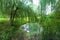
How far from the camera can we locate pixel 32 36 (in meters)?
1.63

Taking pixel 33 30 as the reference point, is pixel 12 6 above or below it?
above

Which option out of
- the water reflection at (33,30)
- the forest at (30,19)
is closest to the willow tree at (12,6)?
the forest at (30,19)

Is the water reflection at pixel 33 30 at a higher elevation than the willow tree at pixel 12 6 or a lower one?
lower

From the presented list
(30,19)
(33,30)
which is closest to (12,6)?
(30,19)

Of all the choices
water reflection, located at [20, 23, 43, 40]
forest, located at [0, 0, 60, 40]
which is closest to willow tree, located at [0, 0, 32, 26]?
forest, located at [0, 0, 60, 40]

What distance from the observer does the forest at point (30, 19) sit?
160 centimetres

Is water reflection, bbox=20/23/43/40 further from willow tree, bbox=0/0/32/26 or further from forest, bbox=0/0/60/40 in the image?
willow tree, bbox=0/0/32/26

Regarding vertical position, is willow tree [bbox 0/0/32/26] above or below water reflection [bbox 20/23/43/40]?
above

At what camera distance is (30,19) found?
1.62 meters

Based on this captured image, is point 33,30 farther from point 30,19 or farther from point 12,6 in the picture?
point 12,6

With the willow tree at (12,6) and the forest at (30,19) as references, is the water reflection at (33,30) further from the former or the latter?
the willow tree at (12,6)

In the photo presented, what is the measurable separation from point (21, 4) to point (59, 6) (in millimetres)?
454

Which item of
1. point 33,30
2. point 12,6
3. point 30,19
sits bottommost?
point 33,30

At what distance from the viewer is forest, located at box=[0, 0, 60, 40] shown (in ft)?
5.26
